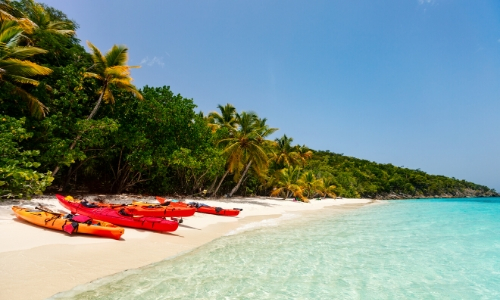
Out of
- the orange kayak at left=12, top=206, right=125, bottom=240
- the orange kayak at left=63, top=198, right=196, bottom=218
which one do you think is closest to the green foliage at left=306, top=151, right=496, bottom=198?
the orange kayak at left=63, top=198, right=196, bottom=218

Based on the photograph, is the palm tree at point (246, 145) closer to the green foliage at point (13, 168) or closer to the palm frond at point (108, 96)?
the palm frond at point (108, 96)

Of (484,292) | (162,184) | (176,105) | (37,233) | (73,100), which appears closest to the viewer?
(484,292)

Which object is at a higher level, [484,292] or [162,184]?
[162,184]

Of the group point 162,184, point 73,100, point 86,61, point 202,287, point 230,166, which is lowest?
point 202,287

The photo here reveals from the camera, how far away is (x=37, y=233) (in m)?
7.06

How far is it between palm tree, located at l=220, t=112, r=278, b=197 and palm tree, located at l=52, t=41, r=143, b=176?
9217 mm

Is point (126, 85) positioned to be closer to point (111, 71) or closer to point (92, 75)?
point (111, 71)

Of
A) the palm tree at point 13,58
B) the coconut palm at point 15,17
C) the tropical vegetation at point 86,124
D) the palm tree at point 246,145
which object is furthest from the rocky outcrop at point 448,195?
the coconut palm at point 15,17

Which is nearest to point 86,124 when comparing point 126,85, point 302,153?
point 126,85

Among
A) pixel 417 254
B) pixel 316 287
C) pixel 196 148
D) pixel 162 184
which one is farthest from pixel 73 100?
pixel 417 254

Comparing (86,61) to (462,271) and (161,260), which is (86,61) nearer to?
(161,260)

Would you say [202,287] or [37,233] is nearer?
[202,287]

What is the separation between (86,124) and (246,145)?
13.2 metres

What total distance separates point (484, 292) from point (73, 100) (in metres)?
16.9
